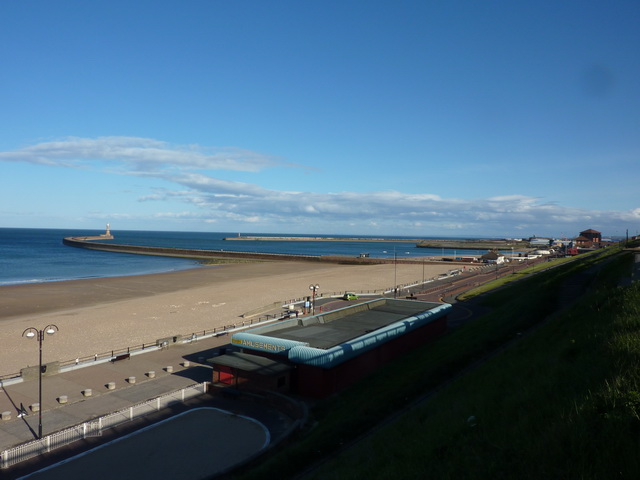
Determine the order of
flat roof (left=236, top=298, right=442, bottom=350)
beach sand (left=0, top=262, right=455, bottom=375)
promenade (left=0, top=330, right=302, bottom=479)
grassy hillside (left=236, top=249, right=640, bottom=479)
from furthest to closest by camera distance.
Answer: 1. beach sand (left=0, top=262, right=455, bottom=375)
2. flat roof (left=236, top=298, right=442, bottom=350)
3. promenade (left=0, top=330, right=302, bottom=479)
4. grassy hillside (left=236, top=249, right=640, bottom=479)

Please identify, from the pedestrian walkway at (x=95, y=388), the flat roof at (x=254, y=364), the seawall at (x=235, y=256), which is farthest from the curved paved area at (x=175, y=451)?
the seawall at (x=235, y=256)

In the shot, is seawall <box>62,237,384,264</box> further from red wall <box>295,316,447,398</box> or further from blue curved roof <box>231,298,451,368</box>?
red wall <box>295,316,447,398</box>

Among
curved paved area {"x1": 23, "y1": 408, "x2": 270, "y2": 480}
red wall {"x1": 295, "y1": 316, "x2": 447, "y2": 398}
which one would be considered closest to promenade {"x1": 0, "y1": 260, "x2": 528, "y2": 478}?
curved paved area {"x1": 23, "y1": 408, "x2": 270, "y2": 480}

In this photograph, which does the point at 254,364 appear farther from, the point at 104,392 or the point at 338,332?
the point at 104,392

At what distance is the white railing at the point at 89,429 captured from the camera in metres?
15.0

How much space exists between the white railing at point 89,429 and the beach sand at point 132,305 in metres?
12.7

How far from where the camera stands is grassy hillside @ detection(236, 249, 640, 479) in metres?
8.34

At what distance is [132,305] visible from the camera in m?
48.2

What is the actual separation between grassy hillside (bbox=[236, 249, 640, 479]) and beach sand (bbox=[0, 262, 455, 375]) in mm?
21095

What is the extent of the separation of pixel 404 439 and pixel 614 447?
6067 millimetres

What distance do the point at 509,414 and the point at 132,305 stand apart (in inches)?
1783

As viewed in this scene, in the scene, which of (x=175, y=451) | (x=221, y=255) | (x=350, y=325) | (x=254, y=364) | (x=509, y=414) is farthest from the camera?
(x=221, y=255)

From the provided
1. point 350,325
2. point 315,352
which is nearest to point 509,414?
point 315,352

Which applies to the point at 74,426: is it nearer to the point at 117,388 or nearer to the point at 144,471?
the point at 144,471
